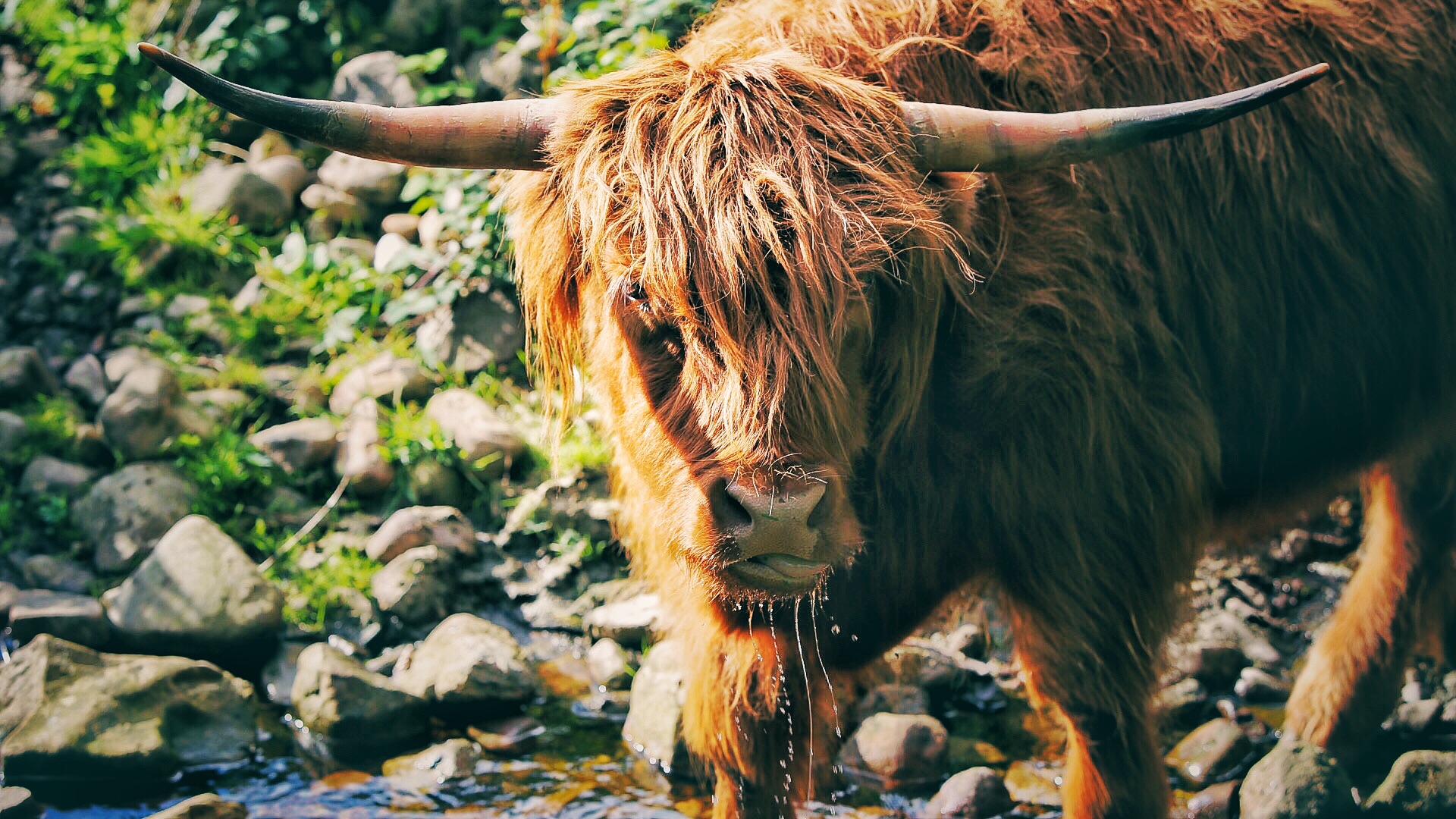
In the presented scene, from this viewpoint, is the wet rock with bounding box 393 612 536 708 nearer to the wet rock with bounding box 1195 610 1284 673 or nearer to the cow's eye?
the cow's eye

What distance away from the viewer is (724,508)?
2268 millimetres

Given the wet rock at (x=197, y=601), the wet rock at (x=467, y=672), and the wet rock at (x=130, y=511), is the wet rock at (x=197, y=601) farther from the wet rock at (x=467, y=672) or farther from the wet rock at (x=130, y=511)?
the wet rock at (x=467, y=672)

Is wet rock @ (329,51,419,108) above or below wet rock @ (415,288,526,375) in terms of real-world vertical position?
above

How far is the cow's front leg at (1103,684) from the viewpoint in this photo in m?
2.92

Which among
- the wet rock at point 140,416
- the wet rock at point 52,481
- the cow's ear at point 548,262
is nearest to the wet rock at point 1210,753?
the cow's ear at point 548,262

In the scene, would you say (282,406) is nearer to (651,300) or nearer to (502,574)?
(502,574)

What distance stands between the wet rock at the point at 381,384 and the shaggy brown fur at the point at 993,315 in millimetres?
2056

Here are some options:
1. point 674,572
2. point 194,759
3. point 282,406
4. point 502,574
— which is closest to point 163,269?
point 282,406

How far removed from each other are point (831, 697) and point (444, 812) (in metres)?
1.23

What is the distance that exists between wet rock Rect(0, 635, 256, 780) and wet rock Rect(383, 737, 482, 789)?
49 cm

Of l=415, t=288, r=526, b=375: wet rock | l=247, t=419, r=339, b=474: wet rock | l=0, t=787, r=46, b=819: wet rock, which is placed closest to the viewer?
l=0, t=787, r=46, b=819: wet rock

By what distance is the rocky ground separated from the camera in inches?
141

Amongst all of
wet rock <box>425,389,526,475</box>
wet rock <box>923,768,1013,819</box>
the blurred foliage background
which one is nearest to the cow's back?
wet rock <box>923,768,1013,819</box>

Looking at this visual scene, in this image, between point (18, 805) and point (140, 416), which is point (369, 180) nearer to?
point (140, 416)
